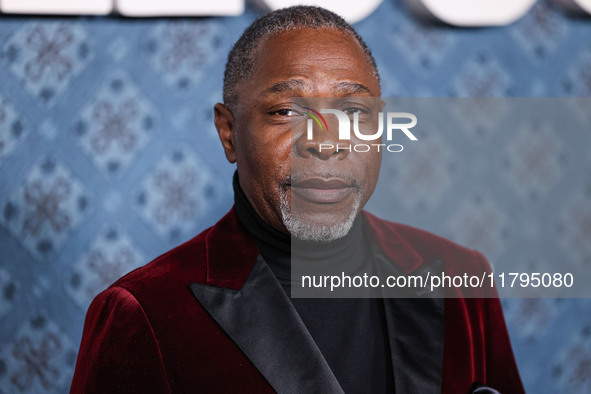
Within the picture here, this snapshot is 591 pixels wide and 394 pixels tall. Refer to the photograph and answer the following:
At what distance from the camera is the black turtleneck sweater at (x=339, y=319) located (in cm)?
108

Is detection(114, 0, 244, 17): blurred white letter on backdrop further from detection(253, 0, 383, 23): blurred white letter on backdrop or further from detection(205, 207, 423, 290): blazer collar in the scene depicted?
detection(205, 207, 423, 290): blazer collar

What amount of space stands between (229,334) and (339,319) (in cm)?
23

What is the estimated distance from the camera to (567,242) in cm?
178

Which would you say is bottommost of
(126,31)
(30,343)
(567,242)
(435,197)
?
(30,343)

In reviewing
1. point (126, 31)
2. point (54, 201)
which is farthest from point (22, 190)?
point (126, 31)

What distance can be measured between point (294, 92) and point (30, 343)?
46.3 inches

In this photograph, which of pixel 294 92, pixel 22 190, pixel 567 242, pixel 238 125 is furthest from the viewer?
pixel 567 242

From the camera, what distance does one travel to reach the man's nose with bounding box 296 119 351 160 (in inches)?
40.1

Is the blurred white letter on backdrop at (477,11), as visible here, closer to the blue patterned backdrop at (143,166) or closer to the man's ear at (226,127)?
the blue patterned backdrop at (143,166)

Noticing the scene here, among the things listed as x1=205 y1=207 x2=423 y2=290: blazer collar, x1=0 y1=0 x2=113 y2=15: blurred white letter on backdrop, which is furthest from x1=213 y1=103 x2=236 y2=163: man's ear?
x1=0 y1=0 x2=113 y2=15: blurred white letter on backdrop

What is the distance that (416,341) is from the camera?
1086 millimetres

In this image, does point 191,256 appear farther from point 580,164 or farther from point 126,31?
point 580,164

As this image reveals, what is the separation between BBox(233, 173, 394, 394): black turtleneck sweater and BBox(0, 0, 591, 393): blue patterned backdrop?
1.95 feet

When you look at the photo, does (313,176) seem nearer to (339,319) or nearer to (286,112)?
(286,112)
